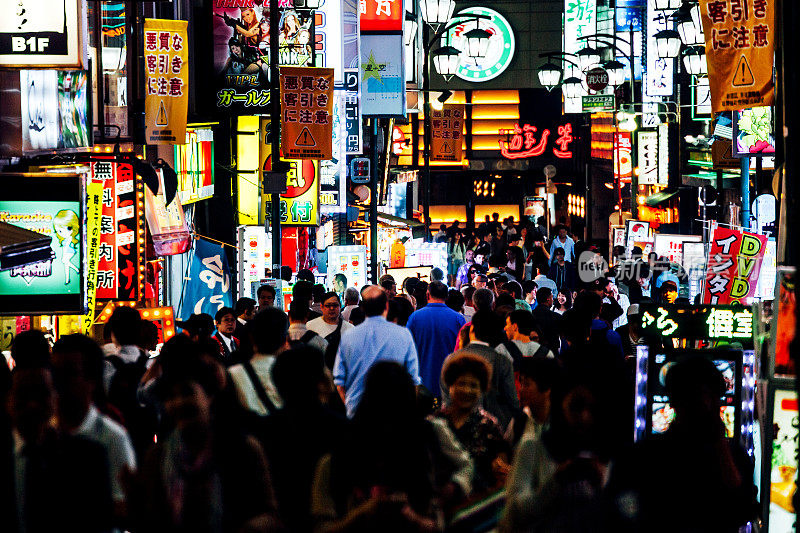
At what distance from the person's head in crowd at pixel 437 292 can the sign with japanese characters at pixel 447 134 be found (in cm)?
3439

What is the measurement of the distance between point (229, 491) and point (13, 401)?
3.70 ft

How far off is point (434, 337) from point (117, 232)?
12.8ft

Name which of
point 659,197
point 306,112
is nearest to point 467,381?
point 306,112

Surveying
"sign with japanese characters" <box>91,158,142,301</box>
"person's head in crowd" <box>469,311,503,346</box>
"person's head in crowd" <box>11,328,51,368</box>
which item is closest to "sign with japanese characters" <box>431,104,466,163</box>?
"sign with japanese characters" <box>91,158,142,301</box>

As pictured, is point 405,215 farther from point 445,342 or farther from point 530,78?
point 445,342

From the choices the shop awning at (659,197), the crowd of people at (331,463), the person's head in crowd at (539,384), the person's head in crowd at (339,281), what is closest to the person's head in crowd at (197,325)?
the crowd of people at (331,463)

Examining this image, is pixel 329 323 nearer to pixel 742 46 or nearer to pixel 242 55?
pixel 742 46

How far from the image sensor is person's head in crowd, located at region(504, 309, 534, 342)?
9602 millimetres

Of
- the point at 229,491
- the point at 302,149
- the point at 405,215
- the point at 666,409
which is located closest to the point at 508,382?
the point at 666,409

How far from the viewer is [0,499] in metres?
5.25

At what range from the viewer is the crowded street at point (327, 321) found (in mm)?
5219

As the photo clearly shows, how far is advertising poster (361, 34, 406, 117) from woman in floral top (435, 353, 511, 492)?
19460mm

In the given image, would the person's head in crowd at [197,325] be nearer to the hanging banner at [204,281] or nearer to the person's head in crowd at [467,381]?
the person's head in crowd at [467,381]

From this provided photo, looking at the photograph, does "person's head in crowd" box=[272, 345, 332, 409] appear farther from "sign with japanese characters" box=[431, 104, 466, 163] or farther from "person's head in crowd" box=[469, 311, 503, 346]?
"sign with japanese characters" box=[431, 104, 466, 163]
